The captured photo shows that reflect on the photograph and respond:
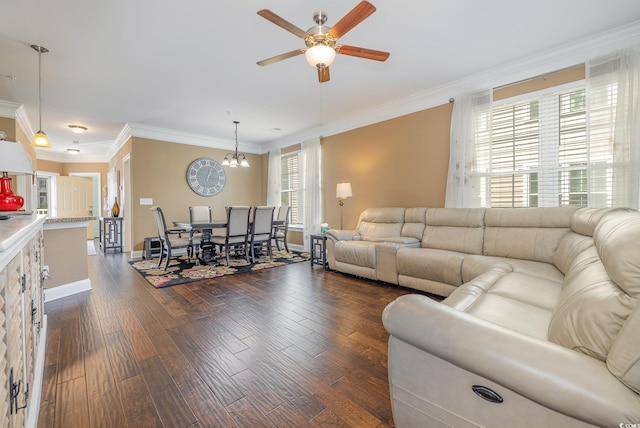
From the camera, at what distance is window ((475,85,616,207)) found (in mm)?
2797

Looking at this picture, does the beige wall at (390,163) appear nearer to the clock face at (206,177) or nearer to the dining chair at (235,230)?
the dining chair at (235,230)

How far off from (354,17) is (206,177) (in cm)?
558

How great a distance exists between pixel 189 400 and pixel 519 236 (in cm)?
329

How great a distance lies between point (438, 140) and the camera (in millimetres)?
4059

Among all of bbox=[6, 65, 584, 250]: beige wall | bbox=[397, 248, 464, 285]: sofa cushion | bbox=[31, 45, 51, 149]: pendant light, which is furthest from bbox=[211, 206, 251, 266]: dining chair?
bbox=[397, 248, 464, 285]: sofa cushion

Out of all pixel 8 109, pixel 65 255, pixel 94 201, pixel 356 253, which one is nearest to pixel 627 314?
pixel 356 253

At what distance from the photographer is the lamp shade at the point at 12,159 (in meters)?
1.81

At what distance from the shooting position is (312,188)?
597cm

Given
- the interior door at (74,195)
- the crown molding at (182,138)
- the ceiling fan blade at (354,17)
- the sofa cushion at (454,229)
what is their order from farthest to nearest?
the interior door at (74,195) < the crown molding at (182,138) < the sofa cushion at (454,229) < the ceiling fan blade at (354,17)

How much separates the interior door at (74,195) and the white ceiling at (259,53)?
371 cm

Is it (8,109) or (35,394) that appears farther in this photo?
(8,109)

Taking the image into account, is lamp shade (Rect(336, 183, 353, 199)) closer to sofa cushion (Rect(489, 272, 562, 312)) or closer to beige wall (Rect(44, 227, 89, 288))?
sofa cushion (Rect(489, 272, 562, 312))

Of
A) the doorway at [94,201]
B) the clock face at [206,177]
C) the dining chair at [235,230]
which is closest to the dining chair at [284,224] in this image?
the dining chair at [235,230]

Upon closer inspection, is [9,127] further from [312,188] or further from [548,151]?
[548,151]
